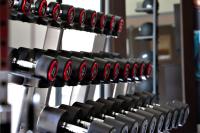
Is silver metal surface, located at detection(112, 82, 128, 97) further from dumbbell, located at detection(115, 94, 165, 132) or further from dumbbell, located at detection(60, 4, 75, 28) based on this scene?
dumbbell, located at detection(60, 4, 75, 28)

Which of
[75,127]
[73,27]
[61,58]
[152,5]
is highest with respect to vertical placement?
[152,5]

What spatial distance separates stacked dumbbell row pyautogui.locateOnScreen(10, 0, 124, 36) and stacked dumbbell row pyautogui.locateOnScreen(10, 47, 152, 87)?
173 millimetres

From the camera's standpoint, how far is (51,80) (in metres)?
1.50

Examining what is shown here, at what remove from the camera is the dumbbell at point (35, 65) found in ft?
4.83

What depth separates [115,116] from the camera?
6.17ft

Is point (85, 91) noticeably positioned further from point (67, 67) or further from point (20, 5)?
point (20, 5)

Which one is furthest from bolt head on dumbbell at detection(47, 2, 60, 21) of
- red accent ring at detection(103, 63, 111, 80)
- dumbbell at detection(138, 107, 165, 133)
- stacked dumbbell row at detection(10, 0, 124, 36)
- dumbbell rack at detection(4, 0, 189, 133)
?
dumbbell at detection(138, 107, 165, 133)

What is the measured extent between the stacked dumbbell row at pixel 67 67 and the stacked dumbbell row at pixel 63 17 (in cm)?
17

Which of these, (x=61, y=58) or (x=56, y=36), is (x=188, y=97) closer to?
(x=56, y=36)

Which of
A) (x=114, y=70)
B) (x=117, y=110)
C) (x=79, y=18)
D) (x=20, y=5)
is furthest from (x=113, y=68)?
(x=20, y=5)

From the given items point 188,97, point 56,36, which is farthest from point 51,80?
point 188,97

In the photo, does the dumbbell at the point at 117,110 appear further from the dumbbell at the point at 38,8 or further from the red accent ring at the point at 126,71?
the dumbbell at the point at 38,8

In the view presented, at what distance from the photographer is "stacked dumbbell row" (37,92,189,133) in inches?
61.2

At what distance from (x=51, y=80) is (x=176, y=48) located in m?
3.07
